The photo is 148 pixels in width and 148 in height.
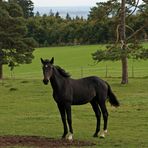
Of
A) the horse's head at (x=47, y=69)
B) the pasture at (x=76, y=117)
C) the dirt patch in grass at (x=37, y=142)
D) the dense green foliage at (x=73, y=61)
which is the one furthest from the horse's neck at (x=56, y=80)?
the dense green foliage at (x=73, y=61)

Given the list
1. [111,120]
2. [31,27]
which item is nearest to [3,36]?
[111,120]

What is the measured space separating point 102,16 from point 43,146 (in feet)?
96.2

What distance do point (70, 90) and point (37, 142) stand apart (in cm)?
182

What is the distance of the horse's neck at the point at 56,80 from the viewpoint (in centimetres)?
1317

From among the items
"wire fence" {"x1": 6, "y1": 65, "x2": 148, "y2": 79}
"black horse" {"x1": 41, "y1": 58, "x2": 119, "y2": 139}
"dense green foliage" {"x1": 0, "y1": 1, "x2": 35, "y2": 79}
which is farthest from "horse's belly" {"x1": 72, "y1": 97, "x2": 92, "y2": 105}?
"wire fence" {"x1": 6, "y1": 65, "x2": 148, "y2": 79}

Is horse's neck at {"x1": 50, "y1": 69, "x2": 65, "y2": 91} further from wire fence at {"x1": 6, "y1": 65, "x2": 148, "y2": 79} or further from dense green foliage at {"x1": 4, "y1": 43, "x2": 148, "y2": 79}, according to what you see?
dense green foliage at {"x1": 4, "y1": 43, "x2": 148, "y2": 79}

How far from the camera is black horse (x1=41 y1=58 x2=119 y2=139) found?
43.1 ft

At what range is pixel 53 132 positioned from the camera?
50.3 feet

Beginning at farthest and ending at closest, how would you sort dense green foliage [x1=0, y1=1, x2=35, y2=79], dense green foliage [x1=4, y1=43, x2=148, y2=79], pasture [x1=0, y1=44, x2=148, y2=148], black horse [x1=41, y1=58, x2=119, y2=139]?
1. dense green foliage [x1=4, y1=43, x2=148, y2=79]
2. dense green foliage [x1=0, y1=1, x2=35, y2=79]
3. pasture [x1=0, y1=44, x2=148, y2=148]
4. black horse [x1=41, y1=58, x2=119, y2=139]

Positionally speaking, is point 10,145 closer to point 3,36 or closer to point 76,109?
point 76,109

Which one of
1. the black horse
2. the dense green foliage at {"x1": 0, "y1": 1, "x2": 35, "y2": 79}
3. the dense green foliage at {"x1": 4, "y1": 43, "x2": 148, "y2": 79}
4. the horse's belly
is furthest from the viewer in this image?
the dense green foliage at {"x1": 4, "y1": 43, "x2": 148, "y2": 79}

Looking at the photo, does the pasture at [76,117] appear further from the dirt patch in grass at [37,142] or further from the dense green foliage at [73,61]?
the dense green foliage at [73,61]

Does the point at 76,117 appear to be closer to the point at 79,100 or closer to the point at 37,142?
the point at 79,100

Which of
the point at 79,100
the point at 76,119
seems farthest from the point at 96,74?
the point at 79,100
